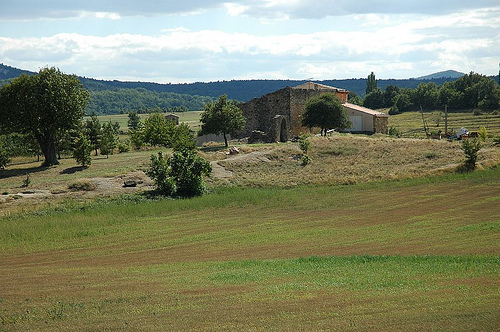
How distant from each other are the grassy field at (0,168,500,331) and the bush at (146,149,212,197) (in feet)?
5.89

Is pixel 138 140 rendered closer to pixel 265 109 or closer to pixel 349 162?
pixel 265 109

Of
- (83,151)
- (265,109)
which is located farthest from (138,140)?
(83,151)

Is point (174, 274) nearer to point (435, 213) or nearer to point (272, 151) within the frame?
point (435, 213)

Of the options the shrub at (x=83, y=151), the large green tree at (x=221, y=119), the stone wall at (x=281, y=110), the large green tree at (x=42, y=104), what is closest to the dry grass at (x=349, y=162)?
the large green tree at (x=221, y=119)

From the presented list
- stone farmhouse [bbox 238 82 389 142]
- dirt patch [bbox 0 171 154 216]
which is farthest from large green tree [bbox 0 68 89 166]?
stone farmhouse [bbox 238 82 389 142]

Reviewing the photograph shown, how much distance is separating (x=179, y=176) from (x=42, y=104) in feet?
52.1

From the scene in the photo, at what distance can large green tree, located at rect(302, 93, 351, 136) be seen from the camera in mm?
55781

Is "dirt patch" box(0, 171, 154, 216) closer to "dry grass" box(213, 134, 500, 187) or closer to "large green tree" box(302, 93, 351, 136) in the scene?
"dry grass" box(213, 134, 500, 187)

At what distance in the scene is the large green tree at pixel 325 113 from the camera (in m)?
55.8

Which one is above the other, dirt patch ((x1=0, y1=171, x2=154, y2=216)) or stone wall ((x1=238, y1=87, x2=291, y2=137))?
stone wall ((x1=238, y1=87, x2=291, y2=137))

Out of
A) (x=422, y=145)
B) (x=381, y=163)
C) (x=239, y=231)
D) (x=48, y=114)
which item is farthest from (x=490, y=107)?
(x=239, y=231)

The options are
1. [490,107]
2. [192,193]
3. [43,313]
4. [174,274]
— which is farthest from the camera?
[490,107]

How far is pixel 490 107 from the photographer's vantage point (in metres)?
99.1

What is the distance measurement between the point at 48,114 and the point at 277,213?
79.3 ft
